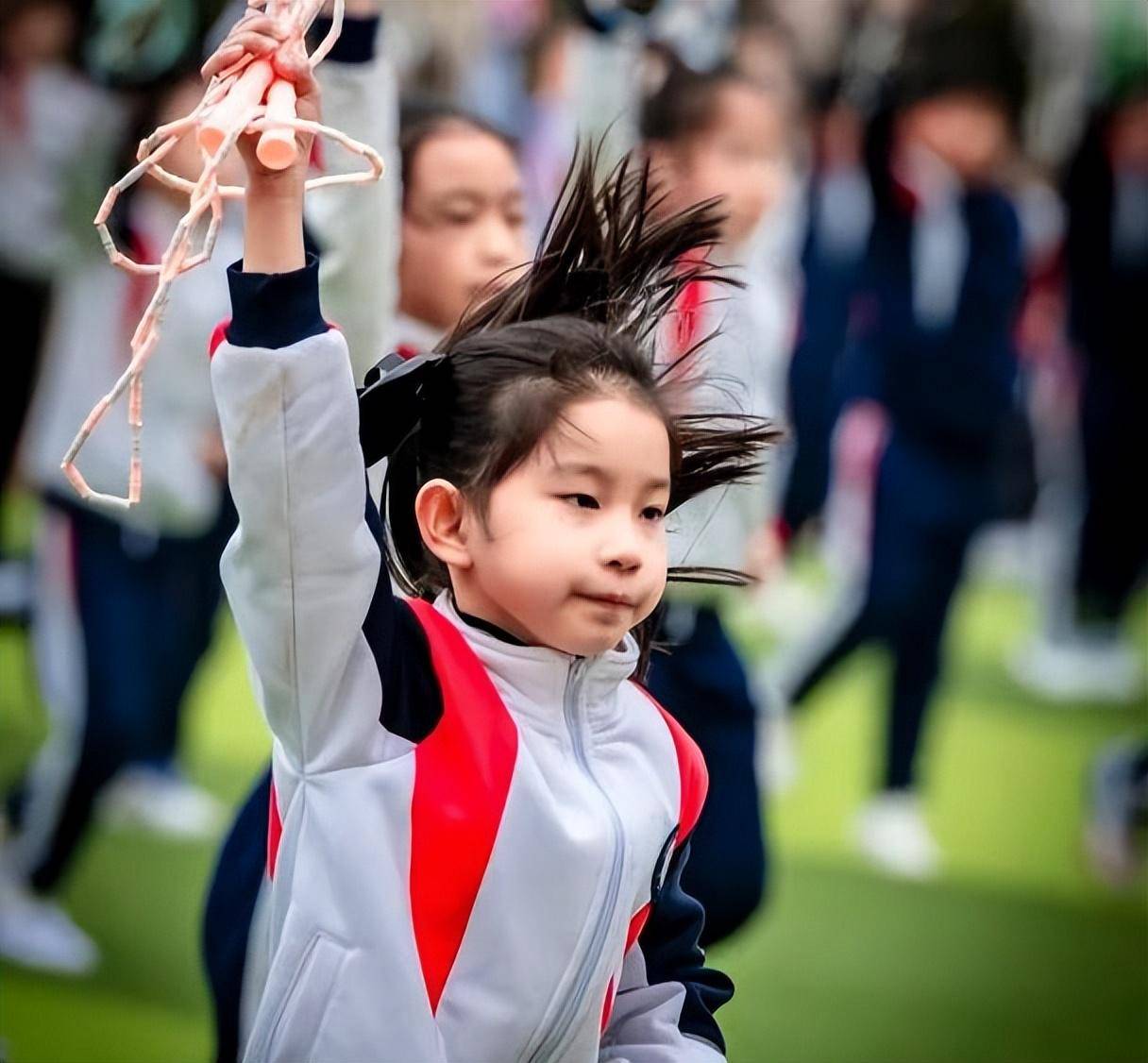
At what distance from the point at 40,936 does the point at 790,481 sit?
2268 mm

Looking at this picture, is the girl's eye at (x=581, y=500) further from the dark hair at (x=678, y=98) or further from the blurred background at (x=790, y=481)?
the dark hair at (x=678, y=98)

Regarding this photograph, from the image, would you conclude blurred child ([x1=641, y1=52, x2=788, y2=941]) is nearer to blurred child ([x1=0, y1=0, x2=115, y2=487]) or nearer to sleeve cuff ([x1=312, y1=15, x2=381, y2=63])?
sleeve cuff ([x1=312, y1=15, x2=381, y2=63])

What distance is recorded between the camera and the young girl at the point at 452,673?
1.29 meters

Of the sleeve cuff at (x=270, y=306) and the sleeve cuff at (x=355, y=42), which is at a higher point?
the sleeve cuff at (x=355, y=42)

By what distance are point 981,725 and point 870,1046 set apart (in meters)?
1.87

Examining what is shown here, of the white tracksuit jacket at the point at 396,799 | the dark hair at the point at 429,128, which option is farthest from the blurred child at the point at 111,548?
the white tracksuit jacket at the point at 396,799

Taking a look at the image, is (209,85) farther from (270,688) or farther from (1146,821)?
(1146,821)

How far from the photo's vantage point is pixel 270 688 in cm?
134

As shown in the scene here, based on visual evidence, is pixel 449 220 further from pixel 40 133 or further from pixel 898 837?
pixel 898 837

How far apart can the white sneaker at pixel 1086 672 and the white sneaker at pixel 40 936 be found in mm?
2644

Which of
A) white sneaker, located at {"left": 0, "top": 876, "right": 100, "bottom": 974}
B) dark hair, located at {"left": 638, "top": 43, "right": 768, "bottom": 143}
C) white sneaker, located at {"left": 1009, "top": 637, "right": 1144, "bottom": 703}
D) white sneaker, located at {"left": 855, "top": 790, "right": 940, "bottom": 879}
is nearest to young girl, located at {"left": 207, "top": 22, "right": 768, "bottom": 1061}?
dark hair, located at {"left": 638, "top": 43, "right": 768, "bottom": 143}

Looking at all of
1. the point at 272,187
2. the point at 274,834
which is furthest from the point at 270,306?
the point at 274,834

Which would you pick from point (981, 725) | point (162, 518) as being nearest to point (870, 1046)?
point (162, 518)

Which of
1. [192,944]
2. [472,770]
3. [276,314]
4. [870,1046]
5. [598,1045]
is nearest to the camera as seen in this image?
[276,314]
